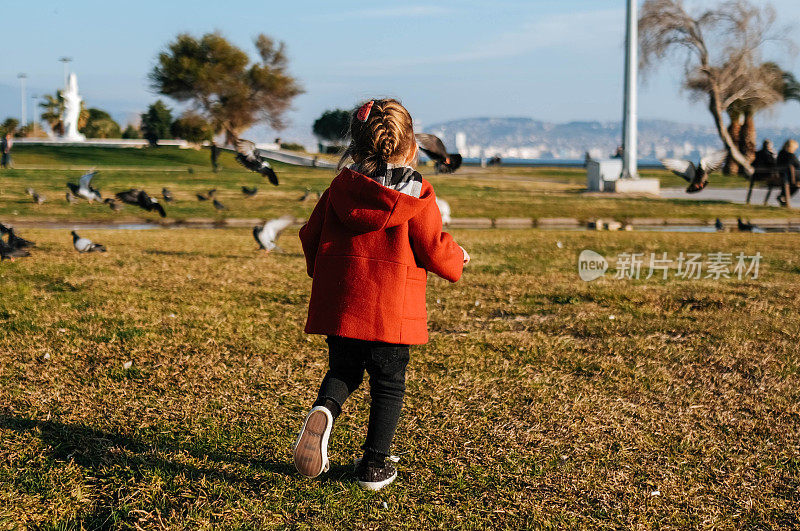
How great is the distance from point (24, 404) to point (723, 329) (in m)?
4.73

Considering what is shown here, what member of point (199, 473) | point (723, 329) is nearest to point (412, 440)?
point (199, 473)

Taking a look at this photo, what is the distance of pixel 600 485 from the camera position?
10.3 ft

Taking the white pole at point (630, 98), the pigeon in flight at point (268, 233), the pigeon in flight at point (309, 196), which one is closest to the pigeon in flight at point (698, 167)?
the pigeon in flight at point (268, 233)

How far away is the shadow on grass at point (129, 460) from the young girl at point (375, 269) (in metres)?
0.38

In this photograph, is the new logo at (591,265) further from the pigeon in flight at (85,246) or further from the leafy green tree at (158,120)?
the leafy green tree at (158,120)

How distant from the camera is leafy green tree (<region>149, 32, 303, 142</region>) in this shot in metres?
59.2

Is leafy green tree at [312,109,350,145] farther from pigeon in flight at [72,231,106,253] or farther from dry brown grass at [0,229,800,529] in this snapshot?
dry brown grass at [0,229,800,529]

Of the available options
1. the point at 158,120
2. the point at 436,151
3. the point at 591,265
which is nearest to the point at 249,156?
the point at 591,265

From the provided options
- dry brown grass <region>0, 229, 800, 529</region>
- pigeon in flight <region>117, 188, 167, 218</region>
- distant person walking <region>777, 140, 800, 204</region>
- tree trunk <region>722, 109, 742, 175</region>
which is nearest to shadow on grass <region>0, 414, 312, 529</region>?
dry brown grass <region>0, 229, 800, 529</region>

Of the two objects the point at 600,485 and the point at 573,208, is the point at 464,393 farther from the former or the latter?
the point at 573,208

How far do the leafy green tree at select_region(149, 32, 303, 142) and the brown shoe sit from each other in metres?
57.2

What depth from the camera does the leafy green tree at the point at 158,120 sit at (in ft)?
231

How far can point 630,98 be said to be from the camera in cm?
2644

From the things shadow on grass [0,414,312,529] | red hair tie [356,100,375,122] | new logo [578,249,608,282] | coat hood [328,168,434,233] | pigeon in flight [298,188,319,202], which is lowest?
shadow on grass [0,414,312,529]
